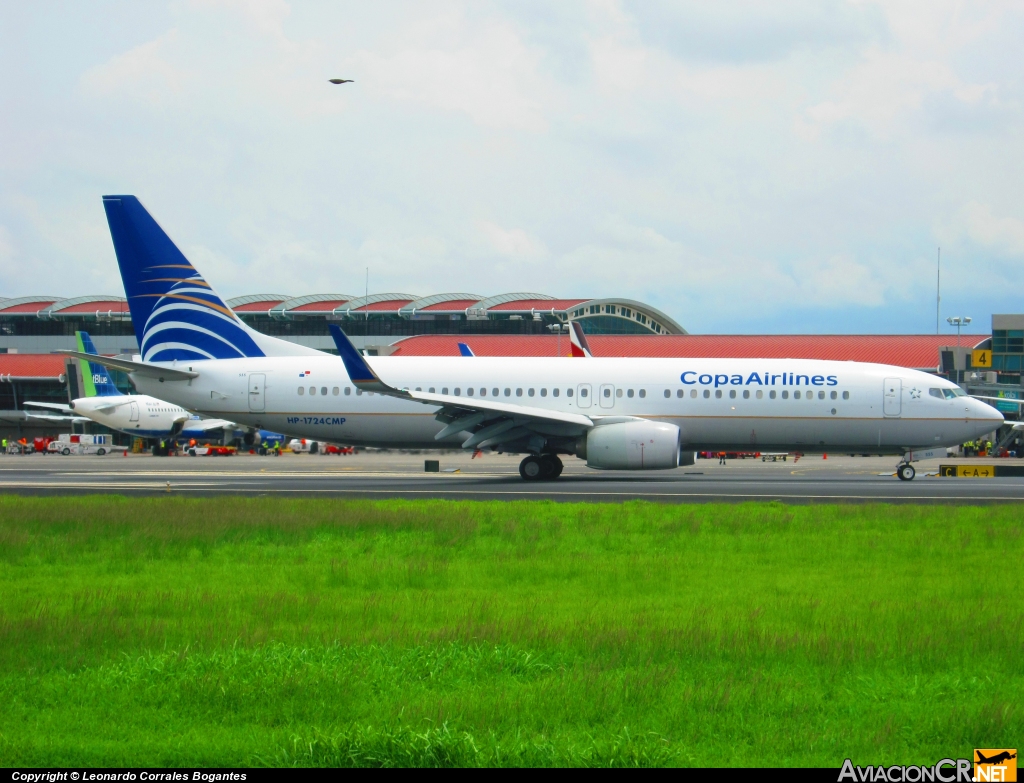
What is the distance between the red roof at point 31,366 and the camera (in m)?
91.6

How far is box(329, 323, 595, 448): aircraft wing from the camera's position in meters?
29.5

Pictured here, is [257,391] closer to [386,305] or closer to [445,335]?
[445,335]

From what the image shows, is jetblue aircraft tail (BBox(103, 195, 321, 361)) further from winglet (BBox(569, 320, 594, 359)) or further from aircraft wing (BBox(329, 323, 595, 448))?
winglet (BBox(569, 320, 594, 359))

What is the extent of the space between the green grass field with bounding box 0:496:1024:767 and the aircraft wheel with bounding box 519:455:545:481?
51.9 ft

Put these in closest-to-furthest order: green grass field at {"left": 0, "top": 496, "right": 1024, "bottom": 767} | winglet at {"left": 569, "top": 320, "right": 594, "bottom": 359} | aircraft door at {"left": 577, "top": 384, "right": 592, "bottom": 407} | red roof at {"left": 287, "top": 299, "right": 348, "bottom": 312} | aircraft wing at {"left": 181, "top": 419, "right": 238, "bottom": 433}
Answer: green grass field at {"left": 0, "top": 496, "right": 1024, "bottom": 767}
aircraft door at {"left": 577, "top": 384, "right": 592, "bottom": 407}
winglet at {"left": 569, "top": 320, "right": 594, "bottom": 359}
aircraft wing at {"left": 181, "top": 419, "right": 238, "bottom": 433}
red roof at {"left": 287, "top": 299, "right": 348, "bottom": 312}

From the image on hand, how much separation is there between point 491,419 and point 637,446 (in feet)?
14.3

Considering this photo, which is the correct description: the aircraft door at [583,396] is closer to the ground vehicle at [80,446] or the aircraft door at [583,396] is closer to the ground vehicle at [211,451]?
the ground vehicle at [211,451]

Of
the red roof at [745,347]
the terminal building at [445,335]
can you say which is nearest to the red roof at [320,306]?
the terminal building at [445,335]

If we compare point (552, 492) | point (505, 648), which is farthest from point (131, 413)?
point (505, 648)

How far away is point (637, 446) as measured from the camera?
29.5m

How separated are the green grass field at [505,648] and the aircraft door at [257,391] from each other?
17.2 meters

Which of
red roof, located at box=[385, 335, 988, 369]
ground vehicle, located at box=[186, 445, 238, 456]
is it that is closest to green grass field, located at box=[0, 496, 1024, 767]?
ground vehicle, located at box=[186, 445, 238, 456]

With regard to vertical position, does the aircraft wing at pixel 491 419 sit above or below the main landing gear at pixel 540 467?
above

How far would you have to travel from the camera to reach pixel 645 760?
5625 millimetres
